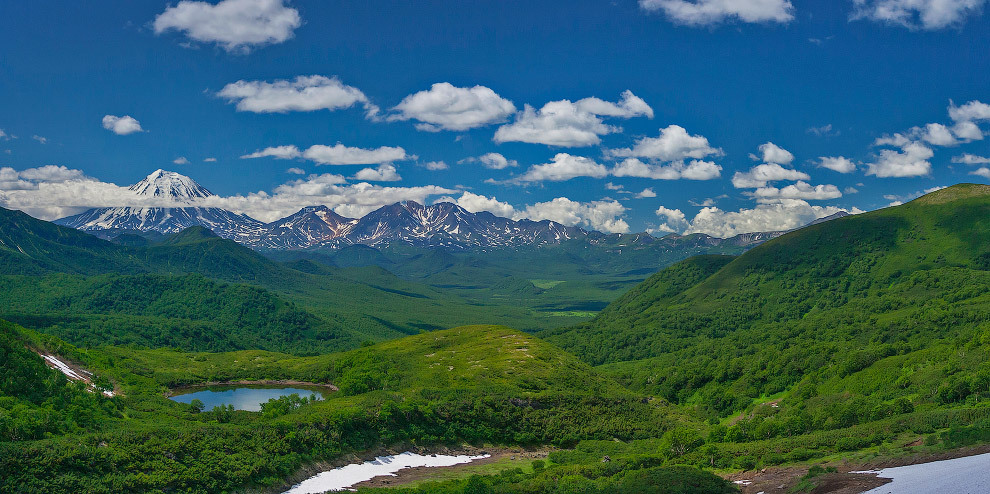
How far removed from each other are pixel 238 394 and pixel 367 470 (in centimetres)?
8229

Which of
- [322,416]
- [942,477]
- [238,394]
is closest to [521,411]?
[322,416]

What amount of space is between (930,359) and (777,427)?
39.2 meters

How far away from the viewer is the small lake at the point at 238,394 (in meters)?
129

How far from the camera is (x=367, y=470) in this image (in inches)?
2825

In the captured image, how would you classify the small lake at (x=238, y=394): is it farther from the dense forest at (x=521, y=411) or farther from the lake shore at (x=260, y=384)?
the dense forest at (x=521, y=411)

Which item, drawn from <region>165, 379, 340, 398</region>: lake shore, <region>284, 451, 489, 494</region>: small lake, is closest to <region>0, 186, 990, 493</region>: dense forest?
<region>165, 379, 340, 398</region>: lake shore

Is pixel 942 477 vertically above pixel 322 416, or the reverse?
pixel 942 477

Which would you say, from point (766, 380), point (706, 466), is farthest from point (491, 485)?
point (766, 380)

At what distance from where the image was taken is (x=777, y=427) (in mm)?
77250

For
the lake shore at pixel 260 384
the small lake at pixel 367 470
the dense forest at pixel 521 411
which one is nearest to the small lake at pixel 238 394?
the lake shore at pixel 260 384

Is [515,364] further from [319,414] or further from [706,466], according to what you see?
[706,466]

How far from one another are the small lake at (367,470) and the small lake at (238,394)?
53217 mm

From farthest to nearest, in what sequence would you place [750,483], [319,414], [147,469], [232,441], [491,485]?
1. [319,414]
2. [232,441]
3. [491,485]
4. [147,469]
5. [750,483]

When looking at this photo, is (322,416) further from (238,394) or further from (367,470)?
(238,394)
